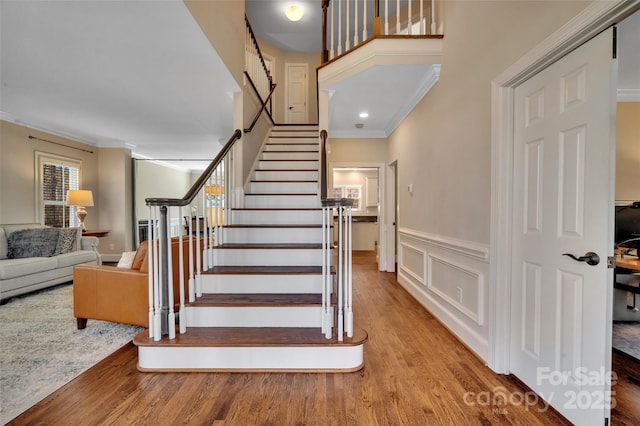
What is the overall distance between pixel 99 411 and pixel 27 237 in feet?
12.6

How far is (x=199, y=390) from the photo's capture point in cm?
177

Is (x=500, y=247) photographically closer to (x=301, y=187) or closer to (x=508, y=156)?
(x=508, y=156)

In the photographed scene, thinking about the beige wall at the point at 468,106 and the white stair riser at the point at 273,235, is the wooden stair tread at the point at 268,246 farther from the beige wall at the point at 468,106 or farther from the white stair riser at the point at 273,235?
the beige wall at the point at 468,106

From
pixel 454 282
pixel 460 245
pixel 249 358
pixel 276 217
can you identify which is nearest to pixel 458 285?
pixel 454 282

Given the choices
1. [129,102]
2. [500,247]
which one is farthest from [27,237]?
[500,247]

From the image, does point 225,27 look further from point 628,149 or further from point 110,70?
point 628,149

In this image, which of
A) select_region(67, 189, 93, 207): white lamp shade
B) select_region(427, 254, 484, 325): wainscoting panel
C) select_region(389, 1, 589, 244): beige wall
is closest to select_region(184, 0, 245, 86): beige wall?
select_region(389, 1, 589, 244): beige wall

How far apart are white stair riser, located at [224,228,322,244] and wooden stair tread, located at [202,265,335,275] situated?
41 centimetres

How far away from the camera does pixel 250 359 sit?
1.95m

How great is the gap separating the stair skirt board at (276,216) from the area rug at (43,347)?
148cm

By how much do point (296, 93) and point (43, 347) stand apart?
240 inches

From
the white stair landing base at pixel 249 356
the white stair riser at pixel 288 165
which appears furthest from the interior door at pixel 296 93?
the white stair landing base at pixel 249 356

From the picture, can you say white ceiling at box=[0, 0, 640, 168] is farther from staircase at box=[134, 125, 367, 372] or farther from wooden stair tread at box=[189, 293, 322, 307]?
wooden stair tread at box=[189, 293, 322, 307]

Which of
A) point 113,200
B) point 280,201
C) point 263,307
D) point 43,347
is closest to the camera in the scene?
point 263,307
